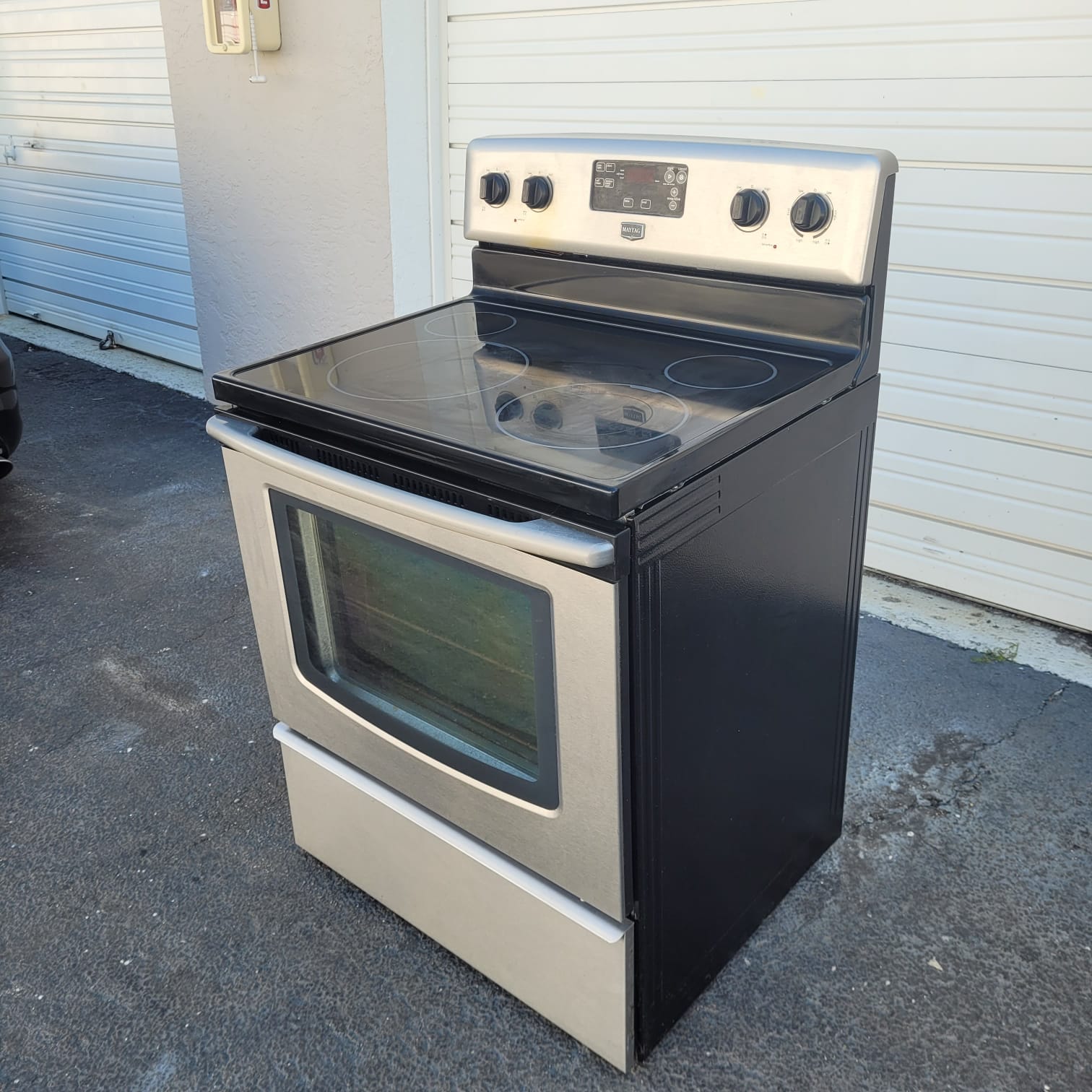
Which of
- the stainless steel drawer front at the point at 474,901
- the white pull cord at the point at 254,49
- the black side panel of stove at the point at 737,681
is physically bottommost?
the stainless steel drawer front at the point at 474,901

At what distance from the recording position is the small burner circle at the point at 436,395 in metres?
1.48

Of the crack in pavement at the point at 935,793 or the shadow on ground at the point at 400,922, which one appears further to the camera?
the crack in pavement at the point at 935,793

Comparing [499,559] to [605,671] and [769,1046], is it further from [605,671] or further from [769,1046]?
[769,1046]

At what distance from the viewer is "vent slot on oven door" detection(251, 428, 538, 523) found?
1.30 meters

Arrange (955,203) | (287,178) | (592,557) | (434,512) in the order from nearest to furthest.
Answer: (592,557)
(434,512)
(955,203)
(287,178)

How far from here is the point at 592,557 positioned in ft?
3.88

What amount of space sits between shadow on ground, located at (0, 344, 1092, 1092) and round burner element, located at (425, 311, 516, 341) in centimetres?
108

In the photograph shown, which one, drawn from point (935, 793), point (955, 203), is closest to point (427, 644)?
point (935, 793)

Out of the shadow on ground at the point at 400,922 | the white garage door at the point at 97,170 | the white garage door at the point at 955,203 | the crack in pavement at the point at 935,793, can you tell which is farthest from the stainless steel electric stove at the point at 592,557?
the white garage door at the point at 97,170

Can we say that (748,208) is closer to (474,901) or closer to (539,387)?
(539,387)

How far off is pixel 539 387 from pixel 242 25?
2981 millimetres

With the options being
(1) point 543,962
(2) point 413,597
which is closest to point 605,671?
(2) point 413,597

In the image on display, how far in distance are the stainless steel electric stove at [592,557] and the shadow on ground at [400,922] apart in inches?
4.5

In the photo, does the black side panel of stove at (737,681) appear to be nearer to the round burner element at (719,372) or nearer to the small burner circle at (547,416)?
the round burner element at (719,372)
